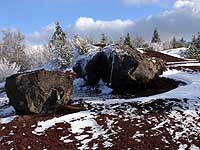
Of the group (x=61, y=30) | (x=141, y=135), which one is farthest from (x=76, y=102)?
(x=61, y=30)

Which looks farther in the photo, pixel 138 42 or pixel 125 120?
pixel 138 42

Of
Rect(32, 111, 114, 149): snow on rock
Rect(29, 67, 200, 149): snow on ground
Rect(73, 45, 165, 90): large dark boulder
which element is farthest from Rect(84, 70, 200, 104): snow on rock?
Rect(32, 111, 114, 149): snow on rock

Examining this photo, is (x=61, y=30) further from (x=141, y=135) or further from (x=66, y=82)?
(x=141, y=135)

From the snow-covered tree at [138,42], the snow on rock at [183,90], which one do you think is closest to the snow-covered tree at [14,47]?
the snow-covered tree at [138,42]

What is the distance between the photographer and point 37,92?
16.2m

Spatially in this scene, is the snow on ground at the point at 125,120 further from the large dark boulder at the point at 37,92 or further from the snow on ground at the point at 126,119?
the large dark boulder at the point at 37,92

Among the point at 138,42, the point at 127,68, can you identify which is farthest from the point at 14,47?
the point at 127,68

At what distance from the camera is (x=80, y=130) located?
554 inches

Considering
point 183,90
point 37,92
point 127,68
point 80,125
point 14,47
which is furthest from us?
point 14,47

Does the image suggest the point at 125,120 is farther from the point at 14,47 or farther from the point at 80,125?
the point at 14,47

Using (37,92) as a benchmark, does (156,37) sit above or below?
above

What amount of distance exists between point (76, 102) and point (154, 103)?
139 inches

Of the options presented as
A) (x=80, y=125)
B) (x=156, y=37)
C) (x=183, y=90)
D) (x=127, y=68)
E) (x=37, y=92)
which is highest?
(x=156, y=37)

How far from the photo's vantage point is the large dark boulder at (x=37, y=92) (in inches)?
634
